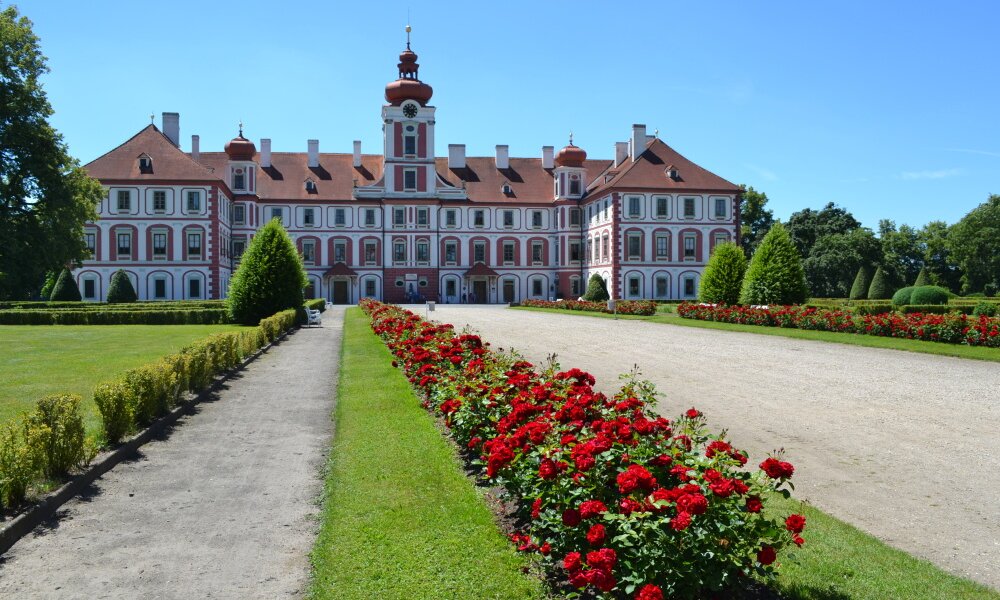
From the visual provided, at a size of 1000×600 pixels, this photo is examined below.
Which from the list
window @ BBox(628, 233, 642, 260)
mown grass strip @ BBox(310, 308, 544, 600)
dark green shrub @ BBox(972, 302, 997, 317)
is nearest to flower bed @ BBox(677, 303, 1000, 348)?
dark green shrub @ BBox(972, 302, 997, 317)

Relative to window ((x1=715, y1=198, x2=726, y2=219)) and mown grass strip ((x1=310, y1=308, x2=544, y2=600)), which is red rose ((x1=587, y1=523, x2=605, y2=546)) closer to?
mown grass strip ((x1=310, y1=308, x2=544, y2=600))

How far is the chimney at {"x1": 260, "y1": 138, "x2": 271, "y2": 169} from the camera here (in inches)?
2473

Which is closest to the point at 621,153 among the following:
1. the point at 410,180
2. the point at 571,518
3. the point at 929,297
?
the point at 410,180

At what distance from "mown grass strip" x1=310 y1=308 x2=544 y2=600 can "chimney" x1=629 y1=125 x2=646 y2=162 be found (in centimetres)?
5311

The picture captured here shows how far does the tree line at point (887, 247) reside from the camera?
63.0 metres

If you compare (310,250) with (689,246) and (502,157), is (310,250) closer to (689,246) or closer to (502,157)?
(502,157)

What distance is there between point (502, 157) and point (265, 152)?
1983 centimetres

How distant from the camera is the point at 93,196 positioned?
118ft

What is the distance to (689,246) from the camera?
57.3 meters

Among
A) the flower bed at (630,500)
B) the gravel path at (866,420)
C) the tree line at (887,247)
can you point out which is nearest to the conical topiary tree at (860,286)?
the tree line at (887,247)

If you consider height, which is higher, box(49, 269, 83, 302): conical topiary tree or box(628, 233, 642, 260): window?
box(628, 233, 642, 260): window

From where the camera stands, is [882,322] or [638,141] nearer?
[882,322]

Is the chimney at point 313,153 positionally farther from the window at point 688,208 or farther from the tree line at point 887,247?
the tree line at point 887,247

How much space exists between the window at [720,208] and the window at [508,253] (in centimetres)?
1662
